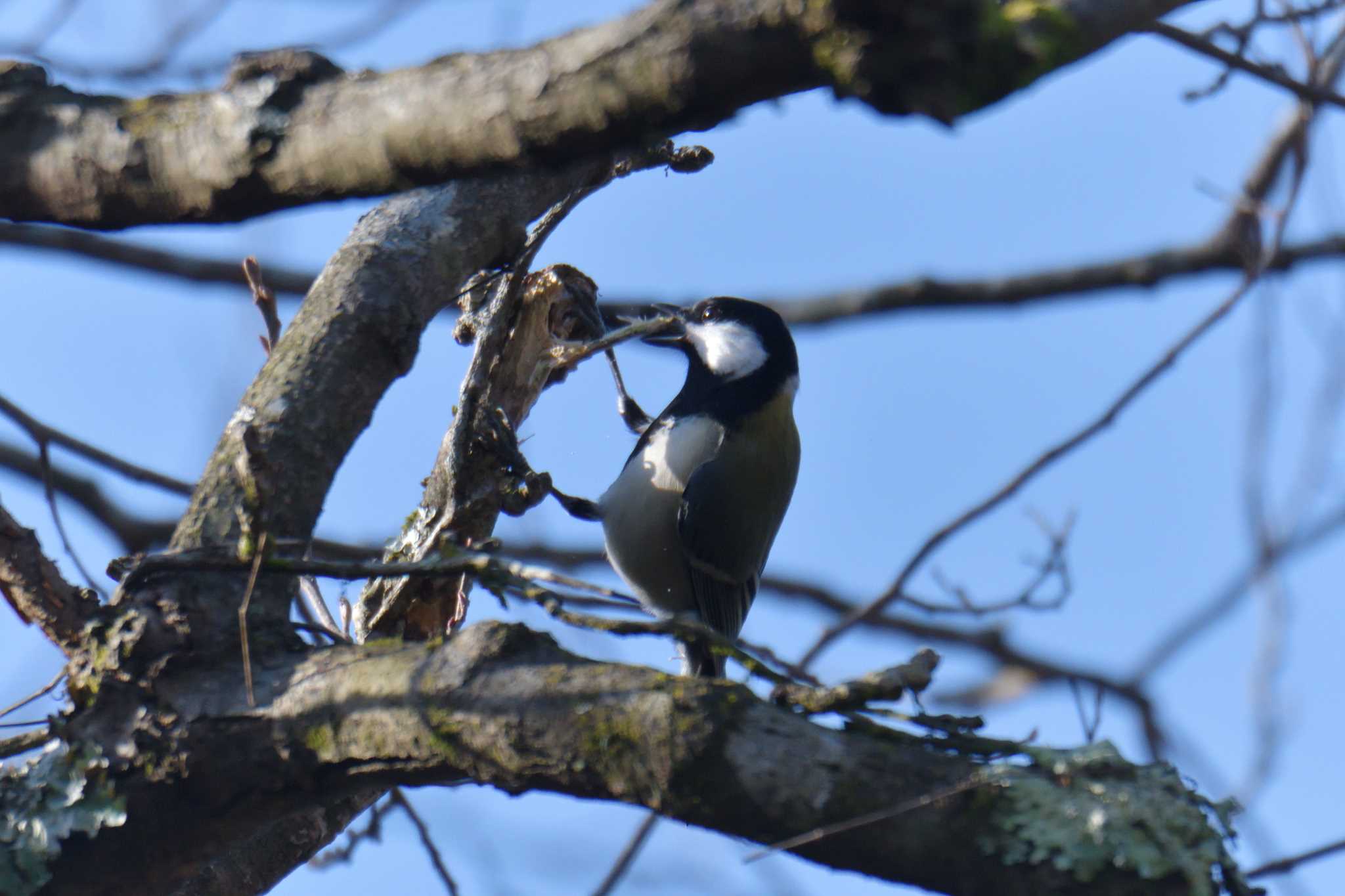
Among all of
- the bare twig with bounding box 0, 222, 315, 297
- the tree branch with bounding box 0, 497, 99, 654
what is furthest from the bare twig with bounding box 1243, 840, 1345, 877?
the bare twig with bounding box 0, 222, 315, 297

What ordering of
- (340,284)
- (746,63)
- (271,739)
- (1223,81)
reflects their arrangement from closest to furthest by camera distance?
A: (746,63)
(271,739)
(340,284)
(1223,81)

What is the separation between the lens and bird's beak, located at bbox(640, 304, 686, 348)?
12.6 ft

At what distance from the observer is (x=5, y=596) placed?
5.43 feet

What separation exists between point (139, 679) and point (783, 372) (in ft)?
8.13

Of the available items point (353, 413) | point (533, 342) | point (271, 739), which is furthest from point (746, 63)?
point (533, 342)

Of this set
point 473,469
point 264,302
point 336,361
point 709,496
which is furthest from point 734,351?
point 336,361

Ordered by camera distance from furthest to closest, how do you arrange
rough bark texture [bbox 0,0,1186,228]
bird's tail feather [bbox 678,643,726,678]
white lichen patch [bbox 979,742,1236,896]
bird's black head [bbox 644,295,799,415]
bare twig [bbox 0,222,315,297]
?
bare twig [bbox 0,222,315,297]
bird's black head [bbox 644,295,799,415]
bird's tail feather [bbox 678,643,726,678]
white lichen patch [bbox 979,742,1236,896]
rough bark texture [bbox 0,0,1186,228]

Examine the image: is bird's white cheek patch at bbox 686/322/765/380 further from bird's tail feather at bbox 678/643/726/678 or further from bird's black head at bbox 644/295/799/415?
bird's tail feather at bbox 678/643/726/678

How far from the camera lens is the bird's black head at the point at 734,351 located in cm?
364

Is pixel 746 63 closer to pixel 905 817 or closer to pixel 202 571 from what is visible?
pixel 905 817

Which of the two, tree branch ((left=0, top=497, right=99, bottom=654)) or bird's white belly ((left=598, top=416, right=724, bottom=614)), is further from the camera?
bird's white belly ((left=598, top=416, right=724, bottom=614))

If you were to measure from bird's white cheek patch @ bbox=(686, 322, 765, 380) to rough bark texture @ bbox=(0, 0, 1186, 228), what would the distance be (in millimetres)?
2655

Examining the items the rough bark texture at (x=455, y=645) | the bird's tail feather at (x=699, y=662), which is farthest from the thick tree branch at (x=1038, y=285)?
the rough bark texture at (x=455, y=645)

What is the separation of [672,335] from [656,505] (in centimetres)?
69
